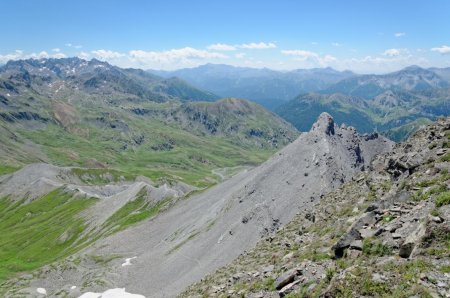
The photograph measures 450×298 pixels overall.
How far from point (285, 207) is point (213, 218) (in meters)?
20.6

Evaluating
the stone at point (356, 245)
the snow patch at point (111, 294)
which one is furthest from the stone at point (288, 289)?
the snow patch at point (111, 294)

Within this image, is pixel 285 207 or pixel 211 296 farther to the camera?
pixel 285 207

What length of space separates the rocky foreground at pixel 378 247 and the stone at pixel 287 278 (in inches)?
2.8

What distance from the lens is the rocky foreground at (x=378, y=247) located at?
2333 centimetres

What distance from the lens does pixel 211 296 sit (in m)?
40.1

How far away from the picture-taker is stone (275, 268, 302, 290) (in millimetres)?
30766

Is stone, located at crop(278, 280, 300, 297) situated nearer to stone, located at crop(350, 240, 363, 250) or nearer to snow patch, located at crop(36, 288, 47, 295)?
stone, located at crop(350, 240, 363, 250)

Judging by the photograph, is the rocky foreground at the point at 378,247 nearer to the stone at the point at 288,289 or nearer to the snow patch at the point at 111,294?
the stone at the point at 288,289

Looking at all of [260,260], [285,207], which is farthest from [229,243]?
[260,260]

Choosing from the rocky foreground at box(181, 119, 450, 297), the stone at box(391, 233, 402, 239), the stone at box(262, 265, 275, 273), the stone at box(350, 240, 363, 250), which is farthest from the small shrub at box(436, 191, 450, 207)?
the stone at box(262, 265, 275, 273)

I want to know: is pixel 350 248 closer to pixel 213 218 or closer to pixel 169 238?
pixel 213 218

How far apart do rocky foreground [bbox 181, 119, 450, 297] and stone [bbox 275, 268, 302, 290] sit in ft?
0.24

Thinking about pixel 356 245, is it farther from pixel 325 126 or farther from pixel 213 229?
pixel 325 126

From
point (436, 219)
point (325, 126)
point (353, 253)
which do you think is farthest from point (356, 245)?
point (325, 126)
